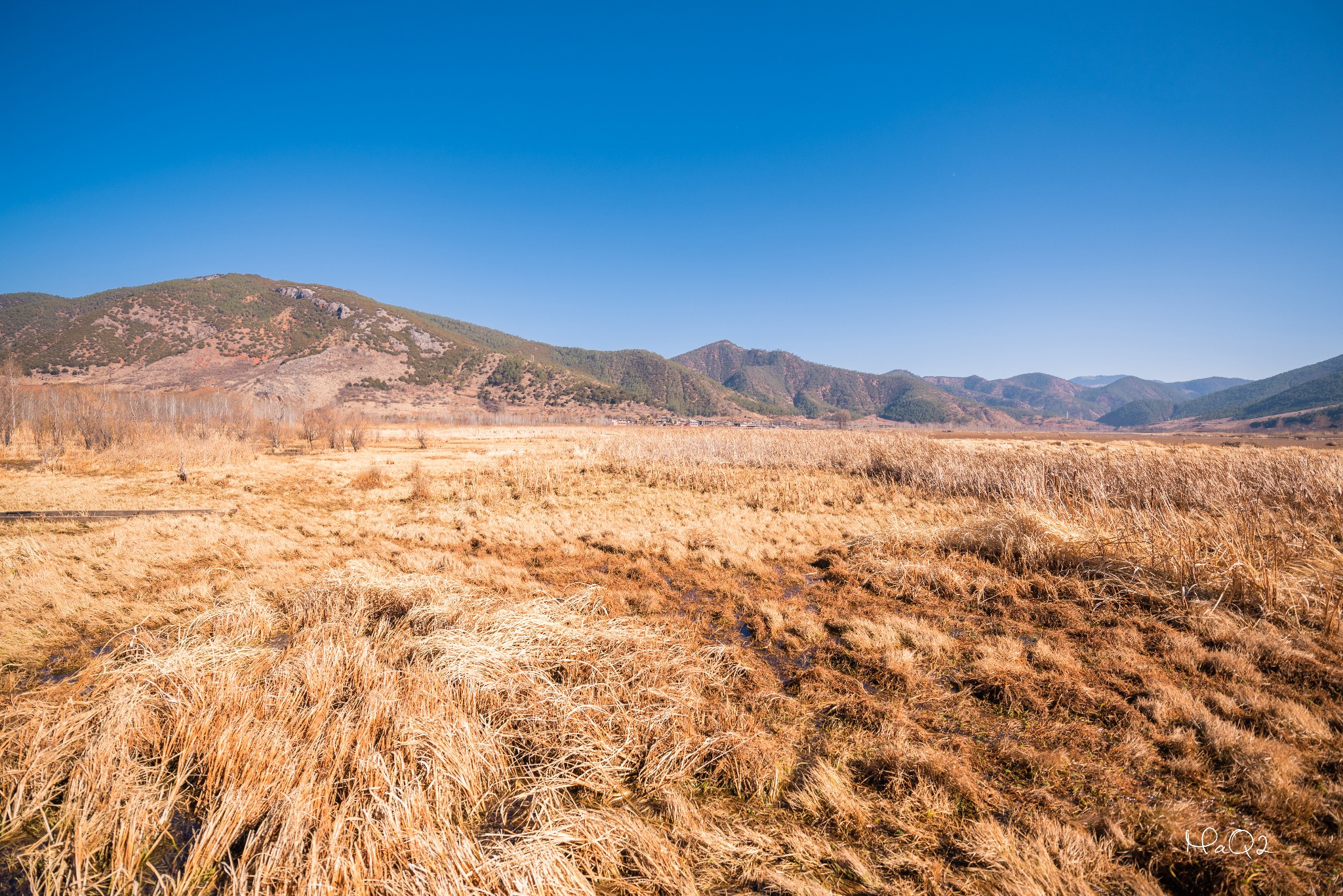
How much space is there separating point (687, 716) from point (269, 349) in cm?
17070

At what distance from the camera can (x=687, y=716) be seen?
4195 millimetres

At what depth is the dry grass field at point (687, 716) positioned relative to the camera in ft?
9.33

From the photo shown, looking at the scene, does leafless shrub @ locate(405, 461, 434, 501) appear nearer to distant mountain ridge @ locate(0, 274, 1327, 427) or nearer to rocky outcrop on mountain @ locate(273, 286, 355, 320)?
distant mountain ridge @ locate(0, 274, 1327, 427)

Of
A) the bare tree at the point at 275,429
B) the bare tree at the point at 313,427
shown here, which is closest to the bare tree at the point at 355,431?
the bare tree at the point at 313,427

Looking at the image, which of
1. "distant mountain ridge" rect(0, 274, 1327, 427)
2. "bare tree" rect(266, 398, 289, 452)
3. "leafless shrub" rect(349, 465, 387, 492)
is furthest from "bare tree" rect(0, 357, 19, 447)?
"distant mountain ridge" rect(0, 274, 1327, 427)

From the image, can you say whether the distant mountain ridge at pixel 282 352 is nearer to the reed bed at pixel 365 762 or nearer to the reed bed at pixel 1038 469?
the reed bed at pixel 1038 469

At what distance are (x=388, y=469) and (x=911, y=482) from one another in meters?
25.8

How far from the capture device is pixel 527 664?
466 cm

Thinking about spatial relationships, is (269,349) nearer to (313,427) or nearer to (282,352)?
(282,352)

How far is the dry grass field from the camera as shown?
112 inches

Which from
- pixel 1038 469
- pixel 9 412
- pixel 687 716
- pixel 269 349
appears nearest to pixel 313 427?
pixel 9 412

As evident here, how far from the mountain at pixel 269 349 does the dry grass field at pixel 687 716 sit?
380ft

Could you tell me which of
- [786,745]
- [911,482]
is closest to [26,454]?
[786,745]

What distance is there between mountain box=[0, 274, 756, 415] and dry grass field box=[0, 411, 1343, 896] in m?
116
